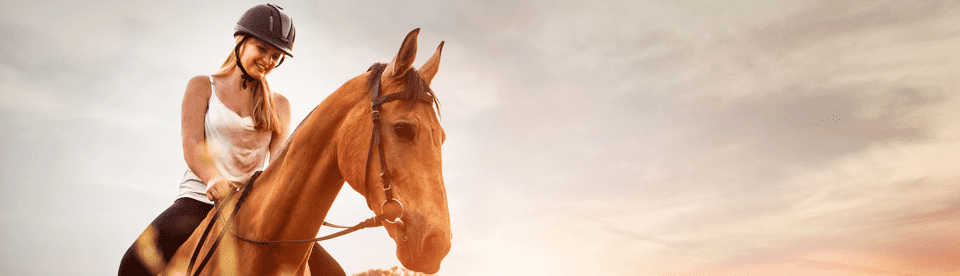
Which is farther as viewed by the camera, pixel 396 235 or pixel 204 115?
pixel 204 115

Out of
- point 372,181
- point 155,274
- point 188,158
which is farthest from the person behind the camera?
point 188,158

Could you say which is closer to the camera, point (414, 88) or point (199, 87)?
point (414, 88)

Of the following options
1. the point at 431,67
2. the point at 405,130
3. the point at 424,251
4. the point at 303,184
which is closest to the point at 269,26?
the point at 431,67

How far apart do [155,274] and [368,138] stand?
2.01m

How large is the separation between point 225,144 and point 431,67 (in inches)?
73.0

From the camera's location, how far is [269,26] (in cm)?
445

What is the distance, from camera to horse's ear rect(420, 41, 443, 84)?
12.5 ft

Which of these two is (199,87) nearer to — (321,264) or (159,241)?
(159,241)

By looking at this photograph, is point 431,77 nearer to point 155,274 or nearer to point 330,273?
point 330,273

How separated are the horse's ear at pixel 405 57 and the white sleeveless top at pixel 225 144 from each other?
5.04 feet

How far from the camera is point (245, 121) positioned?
4.21m

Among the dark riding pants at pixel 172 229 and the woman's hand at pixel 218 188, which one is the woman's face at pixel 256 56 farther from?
the dark riding pants at pixel 172 229

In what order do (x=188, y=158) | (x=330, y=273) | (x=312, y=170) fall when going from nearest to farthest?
(x=312, y=170), (x=188, y=158), (x=330, y=273)

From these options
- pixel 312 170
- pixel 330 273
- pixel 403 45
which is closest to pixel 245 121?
pixel 312 170
